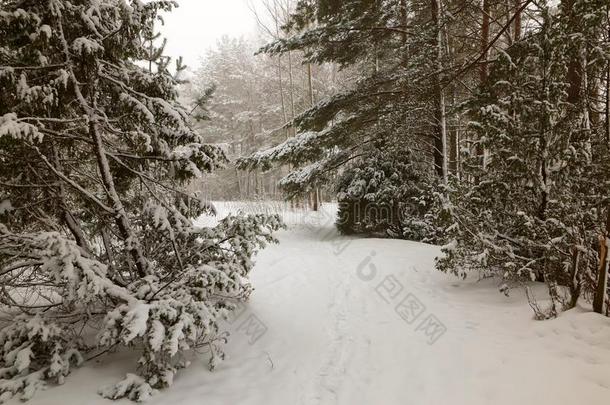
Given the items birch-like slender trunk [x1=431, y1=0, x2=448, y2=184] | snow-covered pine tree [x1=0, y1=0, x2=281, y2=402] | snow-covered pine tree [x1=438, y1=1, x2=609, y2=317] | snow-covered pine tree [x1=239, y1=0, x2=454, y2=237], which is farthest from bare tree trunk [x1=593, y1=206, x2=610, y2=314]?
snow-covered pine tree [x1=239, y1=0, x2=454, y2=237]

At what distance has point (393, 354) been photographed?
13.8ft

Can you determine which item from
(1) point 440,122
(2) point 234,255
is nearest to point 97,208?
(2) point 234,255

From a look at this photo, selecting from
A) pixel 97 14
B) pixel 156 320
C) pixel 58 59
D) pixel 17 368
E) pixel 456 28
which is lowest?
pixel 17 368

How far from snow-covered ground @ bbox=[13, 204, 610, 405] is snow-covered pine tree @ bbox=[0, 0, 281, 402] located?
47 centimetres

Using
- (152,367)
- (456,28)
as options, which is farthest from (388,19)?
(152,367)

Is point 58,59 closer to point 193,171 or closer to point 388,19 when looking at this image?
point 193,171

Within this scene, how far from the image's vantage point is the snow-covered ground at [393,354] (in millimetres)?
3365

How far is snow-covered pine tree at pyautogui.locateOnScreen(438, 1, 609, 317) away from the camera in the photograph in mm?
4562

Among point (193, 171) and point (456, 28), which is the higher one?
point (456, 28)

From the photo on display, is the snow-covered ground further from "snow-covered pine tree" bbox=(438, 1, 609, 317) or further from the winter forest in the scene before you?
"snow-covered pine tree" bbox=(438, 1, 609, 317)

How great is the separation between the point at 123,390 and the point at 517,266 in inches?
Result: 221

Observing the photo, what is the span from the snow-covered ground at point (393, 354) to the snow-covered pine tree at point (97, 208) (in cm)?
47

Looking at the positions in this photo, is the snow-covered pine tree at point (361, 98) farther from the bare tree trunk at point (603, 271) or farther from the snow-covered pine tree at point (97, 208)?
the snow-covered pine tree at point (97, 208)

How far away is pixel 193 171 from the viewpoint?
4.22 meters
